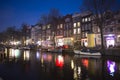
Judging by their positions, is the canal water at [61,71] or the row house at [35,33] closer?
the canal water at [61,71]

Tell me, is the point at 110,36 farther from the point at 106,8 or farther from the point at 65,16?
the point at 65,16

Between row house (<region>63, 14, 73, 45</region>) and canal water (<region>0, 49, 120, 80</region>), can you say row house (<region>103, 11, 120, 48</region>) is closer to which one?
row house (<region>63, 14, 73, 45</region>)

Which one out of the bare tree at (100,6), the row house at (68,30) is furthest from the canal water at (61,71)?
the row house at (68,30)

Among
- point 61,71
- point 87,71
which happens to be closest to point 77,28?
point 61,71

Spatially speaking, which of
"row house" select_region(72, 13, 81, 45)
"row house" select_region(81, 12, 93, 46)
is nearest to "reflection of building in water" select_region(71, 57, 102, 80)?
"row house" select_region(81, 12, 93, 46)

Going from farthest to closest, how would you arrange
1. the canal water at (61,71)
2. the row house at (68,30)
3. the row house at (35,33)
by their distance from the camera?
the row house at (35,33), the row house at (68,30), the canal water at (61,71)

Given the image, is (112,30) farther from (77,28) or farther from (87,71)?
(87,71)

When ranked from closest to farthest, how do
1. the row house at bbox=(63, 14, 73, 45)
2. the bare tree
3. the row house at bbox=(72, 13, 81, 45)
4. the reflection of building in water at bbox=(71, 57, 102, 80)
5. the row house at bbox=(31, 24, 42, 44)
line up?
the reflection of building in water at bbox=(71, 57, 102, 80)
the bare tree
the row house at bbox=(72, 13, 81, 45)
the row house at bbox=(63, 14, 73, 45)
the row house at bbox=(31, 24, 42, 44)

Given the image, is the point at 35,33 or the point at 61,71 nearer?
the point at 61,71

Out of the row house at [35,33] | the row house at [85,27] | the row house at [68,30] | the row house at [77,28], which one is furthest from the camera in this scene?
the row house at [35,33]

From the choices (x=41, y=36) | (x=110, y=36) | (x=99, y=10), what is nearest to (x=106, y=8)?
(x=99, y=10)

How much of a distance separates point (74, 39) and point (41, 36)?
42775 mm

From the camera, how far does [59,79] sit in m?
→ 25.8

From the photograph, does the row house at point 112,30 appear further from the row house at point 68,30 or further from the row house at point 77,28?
the row house at point 68,30
